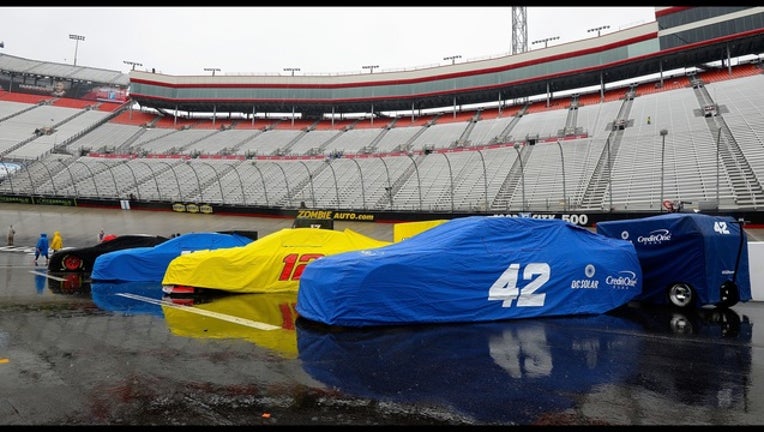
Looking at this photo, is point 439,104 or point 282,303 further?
point 439,104

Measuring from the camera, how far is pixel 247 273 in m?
9.34

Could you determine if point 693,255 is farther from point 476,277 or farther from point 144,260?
point 144,260

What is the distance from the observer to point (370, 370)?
433 cm

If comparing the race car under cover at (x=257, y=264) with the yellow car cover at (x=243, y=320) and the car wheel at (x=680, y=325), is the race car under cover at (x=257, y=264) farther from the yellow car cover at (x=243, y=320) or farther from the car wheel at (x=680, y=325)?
the car wheel at (x=680, y=325)

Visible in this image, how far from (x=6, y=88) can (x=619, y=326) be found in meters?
83.0

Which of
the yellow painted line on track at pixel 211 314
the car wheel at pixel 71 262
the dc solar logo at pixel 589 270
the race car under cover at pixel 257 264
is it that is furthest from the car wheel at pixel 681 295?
the car wheel at pixel 71 262

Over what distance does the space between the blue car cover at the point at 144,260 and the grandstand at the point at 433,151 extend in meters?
16.2

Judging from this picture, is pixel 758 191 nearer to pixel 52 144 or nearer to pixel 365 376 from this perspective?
pixel 365 376

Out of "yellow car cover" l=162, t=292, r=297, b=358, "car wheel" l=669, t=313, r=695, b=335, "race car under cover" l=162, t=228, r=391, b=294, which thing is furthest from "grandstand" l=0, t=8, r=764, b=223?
"yellow car cover" l=162, t=292, r=297, b=358

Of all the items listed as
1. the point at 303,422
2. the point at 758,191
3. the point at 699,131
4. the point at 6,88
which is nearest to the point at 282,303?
the point at 303,422

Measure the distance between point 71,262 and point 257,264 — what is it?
791 centimetres

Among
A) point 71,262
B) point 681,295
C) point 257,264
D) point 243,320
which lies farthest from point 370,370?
point 71,262

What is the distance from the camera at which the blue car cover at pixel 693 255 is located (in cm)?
764

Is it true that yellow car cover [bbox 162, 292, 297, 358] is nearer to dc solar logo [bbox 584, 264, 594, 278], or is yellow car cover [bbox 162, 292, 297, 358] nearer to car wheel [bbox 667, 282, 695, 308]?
dc solar logo [bbox 584, 264, 594, 278]
